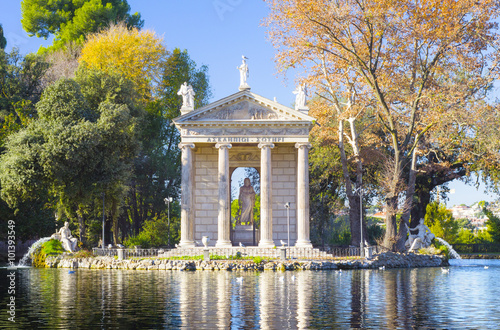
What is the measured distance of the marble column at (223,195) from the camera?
45.3m

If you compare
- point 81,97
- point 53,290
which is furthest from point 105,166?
Result: point 53,290

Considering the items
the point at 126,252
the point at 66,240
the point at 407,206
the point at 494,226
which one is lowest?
the point at 126,252

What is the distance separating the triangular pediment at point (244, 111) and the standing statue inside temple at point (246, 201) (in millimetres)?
5809

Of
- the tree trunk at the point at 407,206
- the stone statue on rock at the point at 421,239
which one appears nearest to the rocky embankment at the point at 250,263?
the stone statue on rock at the point at 421,239

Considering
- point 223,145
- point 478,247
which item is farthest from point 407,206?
point 478,247

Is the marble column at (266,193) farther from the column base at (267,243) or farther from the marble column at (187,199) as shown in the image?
the marble column at (187,199)

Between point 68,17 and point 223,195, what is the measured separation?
35.4 metres

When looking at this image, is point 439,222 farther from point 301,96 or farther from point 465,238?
point 301,96

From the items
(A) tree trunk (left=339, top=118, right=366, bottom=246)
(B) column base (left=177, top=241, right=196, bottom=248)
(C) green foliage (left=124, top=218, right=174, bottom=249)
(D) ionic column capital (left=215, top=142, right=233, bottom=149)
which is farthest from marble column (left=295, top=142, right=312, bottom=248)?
(C) green foliage (left=124, top=218, right=174, bottom=249)

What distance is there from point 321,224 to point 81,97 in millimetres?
23908

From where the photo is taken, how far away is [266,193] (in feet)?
149

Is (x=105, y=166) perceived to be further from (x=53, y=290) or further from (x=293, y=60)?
(x=53, y=290)

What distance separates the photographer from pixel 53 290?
2388 centimetres

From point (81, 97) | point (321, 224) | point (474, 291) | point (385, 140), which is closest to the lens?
point (474, 291)
